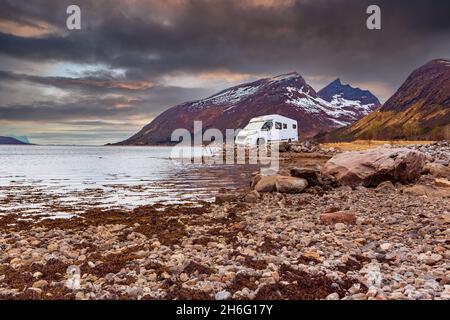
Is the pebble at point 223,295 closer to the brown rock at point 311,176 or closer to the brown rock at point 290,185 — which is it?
the brown rock at point 290,185

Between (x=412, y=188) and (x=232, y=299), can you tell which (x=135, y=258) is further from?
(x=412, y=188)

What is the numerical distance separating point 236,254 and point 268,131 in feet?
343

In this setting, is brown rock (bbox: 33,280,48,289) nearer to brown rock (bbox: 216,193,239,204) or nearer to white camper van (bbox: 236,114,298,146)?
brown rock (bbox: 216,193,239,204)

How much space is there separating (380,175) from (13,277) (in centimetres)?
2113

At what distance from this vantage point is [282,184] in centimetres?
2348

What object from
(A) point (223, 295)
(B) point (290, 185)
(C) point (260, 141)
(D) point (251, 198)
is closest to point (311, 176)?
(B) point (290, 185)

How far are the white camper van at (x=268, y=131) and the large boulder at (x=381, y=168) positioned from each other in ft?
276

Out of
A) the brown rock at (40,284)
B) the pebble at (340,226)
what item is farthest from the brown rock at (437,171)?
the brown rock at (40,284)

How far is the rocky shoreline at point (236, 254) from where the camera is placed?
720 centimetres

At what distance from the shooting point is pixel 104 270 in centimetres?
857

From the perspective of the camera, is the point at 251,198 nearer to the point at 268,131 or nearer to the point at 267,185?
the point at 267,185

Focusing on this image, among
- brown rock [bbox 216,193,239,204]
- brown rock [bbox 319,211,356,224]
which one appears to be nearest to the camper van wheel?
brown rock [bbox 216,193,239,204]

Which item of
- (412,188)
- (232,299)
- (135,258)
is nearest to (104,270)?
(135,258)

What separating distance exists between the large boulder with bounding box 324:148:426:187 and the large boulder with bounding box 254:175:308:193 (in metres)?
3.18
